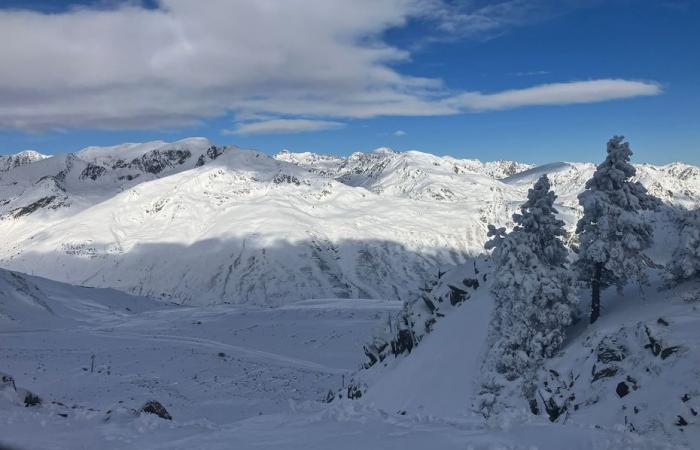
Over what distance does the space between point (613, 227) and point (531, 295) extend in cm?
503

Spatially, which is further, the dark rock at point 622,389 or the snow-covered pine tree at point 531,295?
the snow-covered pine tree at point 531,295

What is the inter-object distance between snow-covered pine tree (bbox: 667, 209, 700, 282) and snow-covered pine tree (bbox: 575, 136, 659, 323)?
1.63 m

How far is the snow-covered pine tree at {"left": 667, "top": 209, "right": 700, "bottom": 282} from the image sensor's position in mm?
22469

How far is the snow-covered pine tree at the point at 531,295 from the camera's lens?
23562mm

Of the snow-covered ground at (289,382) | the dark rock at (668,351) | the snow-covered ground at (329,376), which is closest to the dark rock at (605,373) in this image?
the snow-covered ground at (329,376)

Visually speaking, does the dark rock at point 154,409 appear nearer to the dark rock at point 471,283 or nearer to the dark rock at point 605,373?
the dark rock at point 605,373

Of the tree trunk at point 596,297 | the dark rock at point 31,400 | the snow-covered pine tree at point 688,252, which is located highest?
the snow-covered pine tree at point 688,252

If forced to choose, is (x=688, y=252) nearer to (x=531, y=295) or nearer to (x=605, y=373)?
(x=531, y=295)

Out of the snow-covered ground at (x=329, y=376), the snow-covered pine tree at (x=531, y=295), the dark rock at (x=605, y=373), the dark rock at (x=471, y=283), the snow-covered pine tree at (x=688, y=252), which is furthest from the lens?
the dark rock at (x=471, y=283)

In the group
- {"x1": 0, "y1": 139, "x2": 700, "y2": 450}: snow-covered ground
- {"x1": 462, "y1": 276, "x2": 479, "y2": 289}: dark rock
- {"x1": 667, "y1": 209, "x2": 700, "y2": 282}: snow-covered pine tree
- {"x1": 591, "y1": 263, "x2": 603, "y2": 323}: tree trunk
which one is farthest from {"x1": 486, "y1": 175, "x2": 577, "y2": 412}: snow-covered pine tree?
{"x1": 462, "y1": 276, "x2": 479, "y2": 289}: dark rock

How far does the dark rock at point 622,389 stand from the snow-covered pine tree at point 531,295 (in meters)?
4.40

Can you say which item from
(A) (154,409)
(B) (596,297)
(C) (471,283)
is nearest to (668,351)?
(B) (596,297)

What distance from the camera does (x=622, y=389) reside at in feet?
57.9

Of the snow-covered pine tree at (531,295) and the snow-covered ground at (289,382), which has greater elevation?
the snow-covered pine tree at (531,295)
